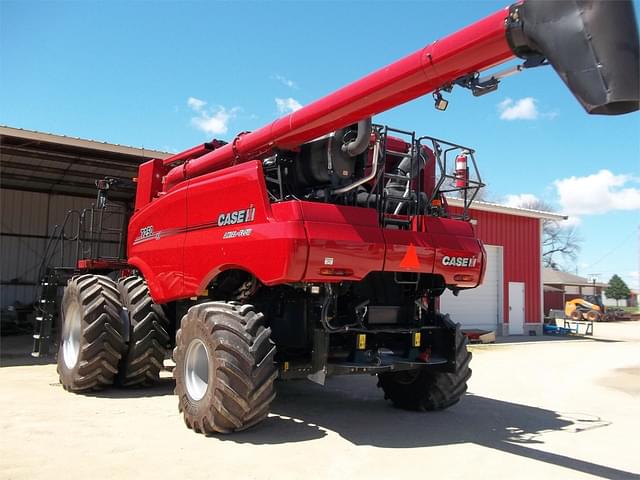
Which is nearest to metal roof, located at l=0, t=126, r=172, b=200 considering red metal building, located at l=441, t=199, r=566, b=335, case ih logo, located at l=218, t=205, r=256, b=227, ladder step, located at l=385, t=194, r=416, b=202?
case ih logo, located at l=218, t=205, r=256, b=227

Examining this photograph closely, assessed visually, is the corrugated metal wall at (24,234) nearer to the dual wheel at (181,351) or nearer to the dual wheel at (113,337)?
the dual wheel at (113,337)

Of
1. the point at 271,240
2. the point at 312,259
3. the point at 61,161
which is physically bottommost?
the point at 312,259

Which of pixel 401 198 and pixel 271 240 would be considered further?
pixel 401 198

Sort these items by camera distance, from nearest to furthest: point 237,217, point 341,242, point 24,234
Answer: point 341,242
point 237,217
point 24,234

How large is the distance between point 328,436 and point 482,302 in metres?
16.5

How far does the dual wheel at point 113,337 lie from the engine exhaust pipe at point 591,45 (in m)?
6.40

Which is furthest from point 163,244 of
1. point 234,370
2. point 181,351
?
point 234,370

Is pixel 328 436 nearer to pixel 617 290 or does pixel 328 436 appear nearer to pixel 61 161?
pixel 61 161

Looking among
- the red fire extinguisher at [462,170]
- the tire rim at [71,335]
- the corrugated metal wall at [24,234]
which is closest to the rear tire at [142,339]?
the tire rim at [71,335]

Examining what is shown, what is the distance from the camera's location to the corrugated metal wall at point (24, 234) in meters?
20.0

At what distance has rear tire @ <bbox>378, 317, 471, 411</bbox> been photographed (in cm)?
715

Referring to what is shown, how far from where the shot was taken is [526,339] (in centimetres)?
2128

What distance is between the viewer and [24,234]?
66.8 ft

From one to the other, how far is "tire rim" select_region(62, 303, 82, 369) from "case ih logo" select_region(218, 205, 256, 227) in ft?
11.2
